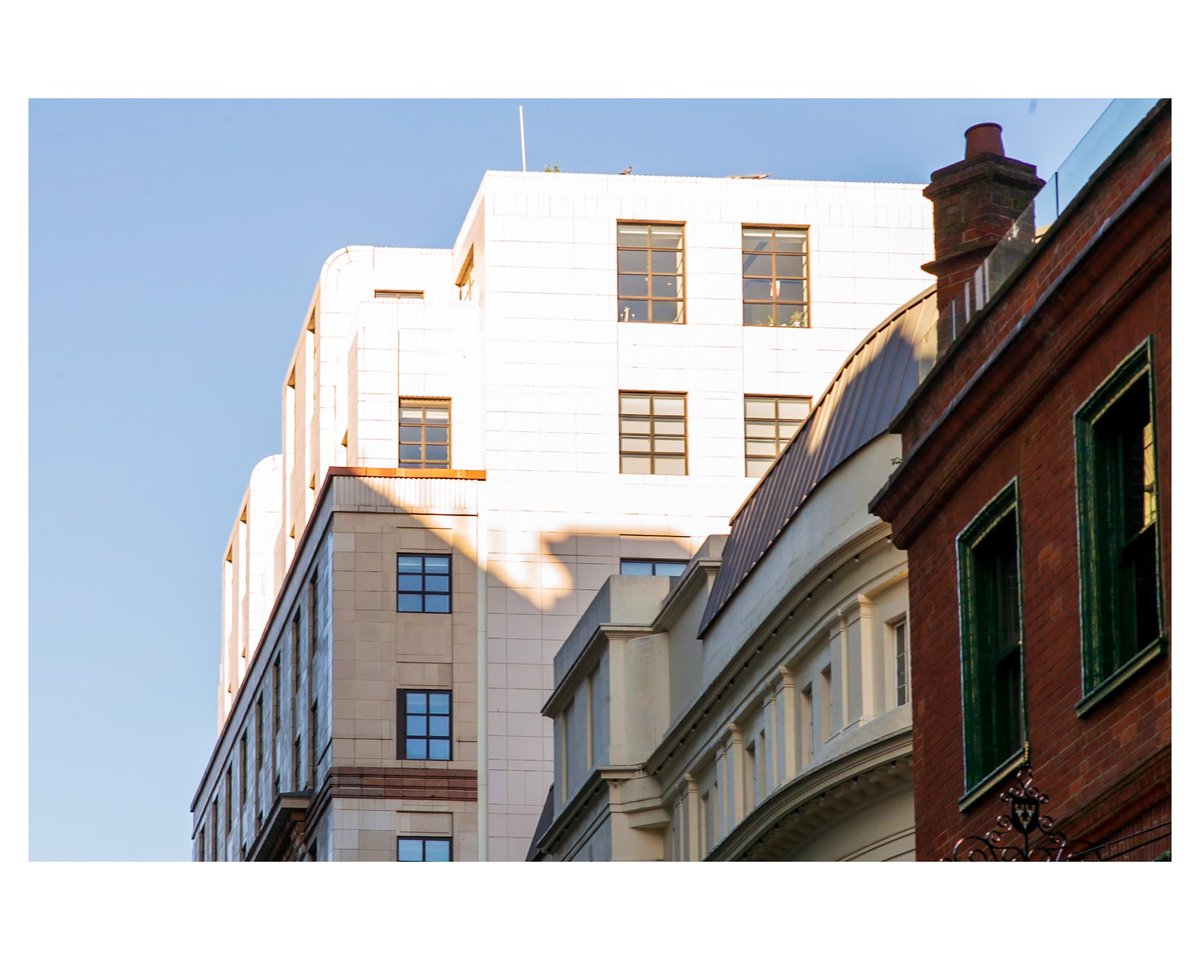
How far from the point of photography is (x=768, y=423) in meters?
89.5

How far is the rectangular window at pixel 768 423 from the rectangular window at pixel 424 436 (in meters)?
9.78

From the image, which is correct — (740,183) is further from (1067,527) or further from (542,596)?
(1067,527)

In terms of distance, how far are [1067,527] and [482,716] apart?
61394mm

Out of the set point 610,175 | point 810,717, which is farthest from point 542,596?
point 810,717

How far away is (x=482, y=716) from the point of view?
87.0 meters

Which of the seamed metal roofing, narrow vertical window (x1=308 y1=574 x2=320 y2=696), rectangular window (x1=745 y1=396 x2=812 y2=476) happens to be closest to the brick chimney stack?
the seamed metal roofing

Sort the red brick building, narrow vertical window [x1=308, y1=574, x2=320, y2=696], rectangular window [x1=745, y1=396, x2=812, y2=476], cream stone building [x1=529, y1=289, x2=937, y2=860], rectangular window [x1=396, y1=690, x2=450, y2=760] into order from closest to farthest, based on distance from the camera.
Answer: the red brick building, cream stone building [x1=529, y1=289, x2=937, y2=860], rectangular window [x1=396, y1=690, x2=450, y2=760], rectangular window [x1=745, y1=396, x2=812, y2=476], narrow vertical window [x1=308, y1=574, x2=320, y2=696]

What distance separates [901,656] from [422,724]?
4690cm

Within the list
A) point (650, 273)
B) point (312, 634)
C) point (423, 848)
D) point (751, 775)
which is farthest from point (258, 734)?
point (751, 775)

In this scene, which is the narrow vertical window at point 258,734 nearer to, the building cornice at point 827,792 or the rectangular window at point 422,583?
the rectangular window at point 422,583

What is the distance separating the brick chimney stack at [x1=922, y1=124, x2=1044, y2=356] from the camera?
36.1 meters

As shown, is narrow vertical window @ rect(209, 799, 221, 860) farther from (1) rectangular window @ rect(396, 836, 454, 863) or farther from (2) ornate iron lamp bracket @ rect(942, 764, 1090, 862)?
(2) ornate iron lamp bracket @ rect(942, 764, 1090, 862)

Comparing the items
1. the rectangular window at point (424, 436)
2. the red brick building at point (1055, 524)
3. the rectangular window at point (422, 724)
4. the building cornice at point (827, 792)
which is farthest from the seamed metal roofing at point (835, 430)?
the rectangular window at point (424, 436)

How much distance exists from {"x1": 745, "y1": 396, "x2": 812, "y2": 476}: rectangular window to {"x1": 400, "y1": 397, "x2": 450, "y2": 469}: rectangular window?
9.78 meters
